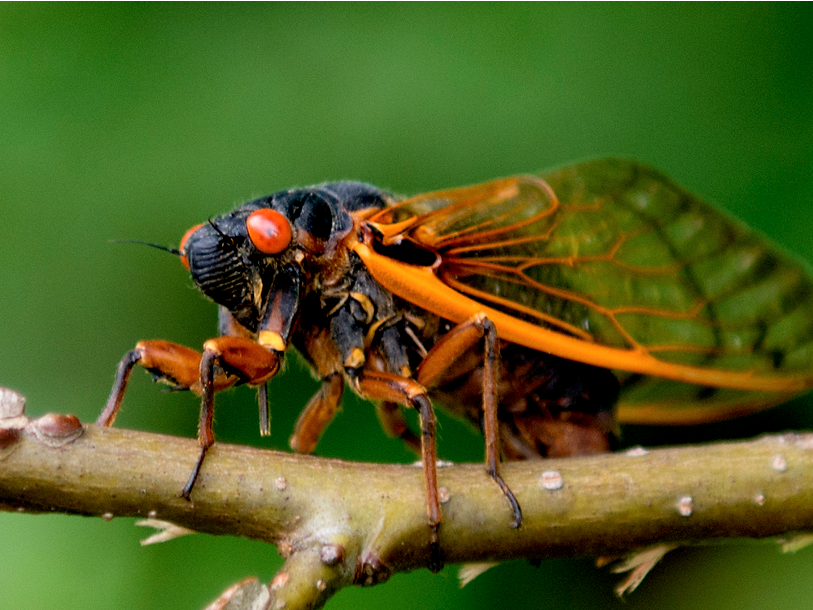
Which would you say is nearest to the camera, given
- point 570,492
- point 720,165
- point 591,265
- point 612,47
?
point 570,492

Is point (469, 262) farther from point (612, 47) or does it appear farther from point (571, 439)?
point (612, 47)

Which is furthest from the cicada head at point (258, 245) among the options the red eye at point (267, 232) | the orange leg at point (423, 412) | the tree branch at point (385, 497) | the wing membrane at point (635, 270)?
the tree branch at point (385, 497)

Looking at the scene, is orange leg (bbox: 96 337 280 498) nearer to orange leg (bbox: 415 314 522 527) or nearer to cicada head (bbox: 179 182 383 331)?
cicada head (bbox: 179 182 383 331)

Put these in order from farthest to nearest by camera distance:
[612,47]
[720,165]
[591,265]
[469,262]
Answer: [612,47] < [720,165] < [591,265] < [469,262]

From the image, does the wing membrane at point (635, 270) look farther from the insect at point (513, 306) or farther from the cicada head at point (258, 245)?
the cicada head at point (258, 245)

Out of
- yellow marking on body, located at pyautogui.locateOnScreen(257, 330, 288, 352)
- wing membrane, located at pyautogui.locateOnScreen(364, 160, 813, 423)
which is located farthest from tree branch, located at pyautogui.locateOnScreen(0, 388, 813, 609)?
wing membrane, located at pyautogui.locateOnScreen(364, 160, 813, 423)

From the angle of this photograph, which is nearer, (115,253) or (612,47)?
(115,253)

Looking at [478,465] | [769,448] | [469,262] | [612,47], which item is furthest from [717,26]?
[478,465]
